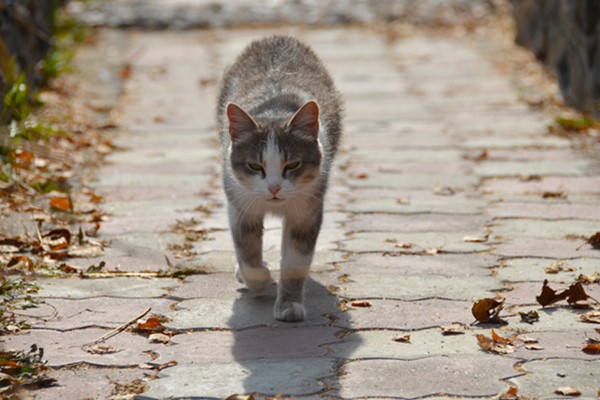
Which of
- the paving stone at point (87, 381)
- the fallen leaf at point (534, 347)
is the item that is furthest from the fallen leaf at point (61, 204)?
the fallen leaf at point (534, 347)

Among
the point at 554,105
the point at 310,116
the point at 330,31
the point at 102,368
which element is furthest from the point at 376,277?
the point at 330,31

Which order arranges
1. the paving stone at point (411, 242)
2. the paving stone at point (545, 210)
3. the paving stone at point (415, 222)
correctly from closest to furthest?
the paving stone at point (411, 242), the paving stone at point (415, 222), the paving stone at point (545, 210)

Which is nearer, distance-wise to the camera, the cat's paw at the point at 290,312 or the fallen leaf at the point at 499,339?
the fallen leaf at the point at 499,339

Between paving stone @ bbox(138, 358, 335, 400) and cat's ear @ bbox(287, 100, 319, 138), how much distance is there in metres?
1.16

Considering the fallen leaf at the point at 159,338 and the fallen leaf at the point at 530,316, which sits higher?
the fallen leaf at the point at 159,338

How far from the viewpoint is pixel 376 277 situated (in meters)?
4.73

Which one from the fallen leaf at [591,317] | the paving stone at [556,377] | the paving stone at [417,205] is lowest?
the paving stone at [556,377]

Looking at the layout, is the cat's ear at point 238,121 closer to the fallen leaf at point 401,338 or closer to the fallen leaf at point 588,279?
the fallen leaf at point 401,338

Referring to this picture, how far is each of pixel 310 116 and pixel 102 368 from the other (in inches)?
58.3

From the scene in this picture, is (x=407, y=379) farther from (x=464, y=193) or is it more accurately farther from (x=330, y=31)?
(x=330, y=31)

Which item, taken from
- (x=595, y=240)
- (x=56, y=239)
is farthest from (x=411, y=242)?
(x=56, y=239)

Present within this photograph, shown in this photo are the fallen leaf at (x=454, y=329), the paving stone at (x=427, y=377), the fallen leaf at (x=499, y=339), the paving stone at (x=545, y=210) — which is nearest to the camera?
the paving stone at (x=427, y=377)

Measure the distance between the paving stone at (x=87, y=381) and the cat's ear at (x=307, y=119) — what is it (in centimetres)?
137

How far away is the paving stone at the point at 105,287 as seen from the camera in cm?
443
